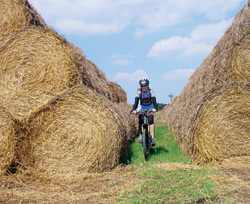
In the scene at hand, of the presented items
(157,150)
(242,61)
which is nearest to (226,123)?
(242,61)

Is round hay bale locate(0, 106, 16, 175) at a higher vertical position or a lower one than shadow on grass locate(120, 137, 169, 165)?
higher

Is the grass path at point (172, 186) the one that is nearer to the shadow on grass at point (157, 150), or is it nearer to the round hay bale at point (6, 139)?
the shadow on grass at point (157, 150)

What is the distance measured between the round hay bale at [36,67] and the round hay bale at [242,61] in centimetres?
329

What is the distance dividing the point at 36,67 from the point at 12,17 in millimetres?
1382

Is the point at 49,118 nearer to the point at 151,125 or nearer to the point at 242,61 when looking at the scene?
the point at 151,125

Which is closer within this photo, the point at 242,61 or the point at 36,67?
the point at 36,67

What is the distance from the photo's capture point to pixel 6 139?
591cm

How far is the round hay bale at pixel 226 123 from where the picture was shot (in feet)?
20.9

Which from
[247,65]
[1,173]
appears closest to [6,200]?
[1,173]

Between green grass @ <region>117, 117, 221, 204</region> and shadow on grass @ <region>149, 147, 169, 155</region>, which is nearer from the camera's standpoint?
green grass @ <region>117, 117, 221, 204</region>

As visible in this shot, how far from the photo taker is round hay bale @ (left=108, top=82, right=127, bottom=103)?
11.5m

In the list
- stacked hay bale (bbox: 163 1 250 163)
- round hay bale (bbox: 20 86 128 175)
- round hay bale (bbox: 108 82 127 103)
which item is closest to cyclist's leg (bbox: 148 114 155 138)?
stacked hay bale (bbox: 163 1 250 163)

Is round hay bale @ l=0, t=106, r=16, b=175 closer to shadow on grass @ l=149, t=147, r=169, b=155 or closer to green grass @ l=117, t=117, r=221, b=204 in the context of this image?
green grass @ l=117, t=117, r=221, b=204

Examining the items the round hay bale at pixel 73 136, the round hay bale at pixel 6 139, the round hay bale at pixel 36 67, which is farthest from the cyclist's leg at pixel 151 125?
the round hay bale at pixel 6 139
